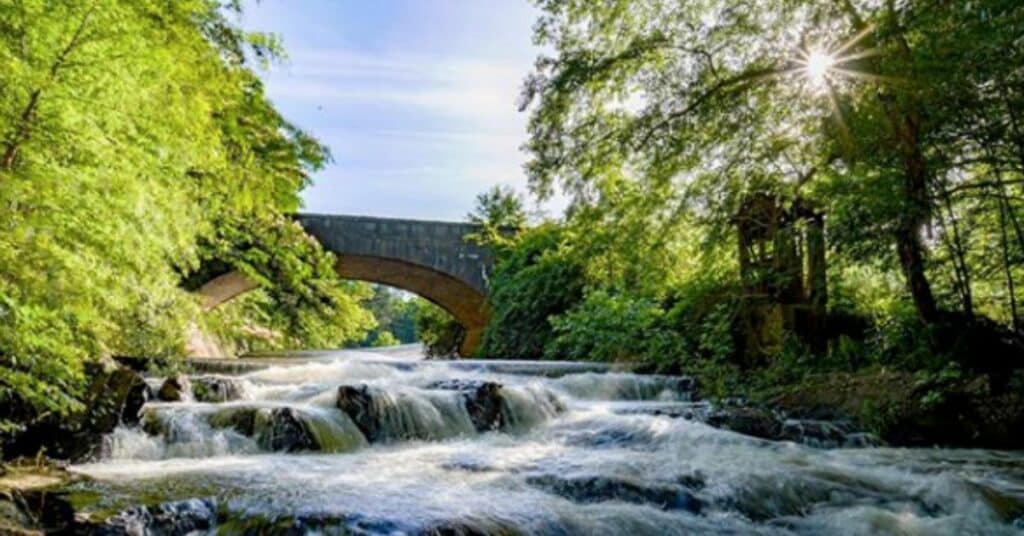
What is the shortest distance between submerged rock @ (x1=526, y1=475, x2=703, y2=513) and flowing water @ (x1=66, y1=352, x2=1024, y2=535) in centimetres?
1

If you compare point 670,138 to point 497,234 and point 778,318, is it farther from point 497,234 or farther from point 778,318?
point 497,234

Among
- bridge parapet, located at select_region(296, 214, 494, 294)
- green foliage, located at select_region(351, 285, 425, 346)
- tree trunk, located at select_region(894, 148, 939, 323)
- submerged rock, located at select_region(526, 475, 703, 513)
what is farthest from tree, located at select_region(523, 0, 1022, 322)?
green foliage, located at select_region(351, 285, 425, 346)

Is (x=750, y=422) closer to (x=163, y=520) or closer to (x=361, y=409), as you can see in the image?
(x=361, y=409)

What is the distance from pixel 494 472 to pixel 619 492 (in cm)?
87

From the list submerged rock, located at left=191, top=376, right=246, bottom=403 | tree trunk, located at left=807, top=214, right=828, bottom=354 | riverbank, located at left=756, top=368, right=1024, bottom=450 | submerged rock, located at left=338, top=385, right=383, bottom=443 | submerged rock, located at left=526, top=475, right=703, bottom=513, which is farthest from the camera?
tree trunk, located at left=807, top=214, right=828, bottom=354

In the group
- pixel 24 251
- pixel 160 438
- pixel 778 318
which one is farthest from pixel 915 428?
pixel 24 251

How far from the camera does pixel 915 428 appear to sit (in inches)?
235

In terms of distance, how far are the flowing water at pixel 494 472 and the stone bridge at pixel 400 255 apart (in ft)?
24.9

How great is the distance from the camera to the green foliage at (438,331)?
2055 centimetres

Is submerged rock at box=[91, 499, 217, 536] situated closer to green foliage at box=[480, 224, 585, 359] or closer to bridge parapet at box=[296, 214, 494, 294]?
green foliage at box=[480, 224, 585, 359]

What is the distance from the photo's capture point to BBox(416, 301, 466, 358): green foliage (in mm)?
20547

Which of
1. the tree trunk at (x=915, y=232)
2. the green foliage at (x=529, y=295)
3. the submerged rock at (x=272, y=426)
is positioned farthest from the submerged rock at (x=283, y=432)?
the green foliage at (x=529, y=295)

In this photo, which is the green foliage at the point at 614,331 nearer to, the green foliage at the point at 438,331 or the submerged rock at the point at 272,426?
the submerged rock at the point at 272,426

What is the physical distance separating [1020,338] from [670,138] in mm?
3558
